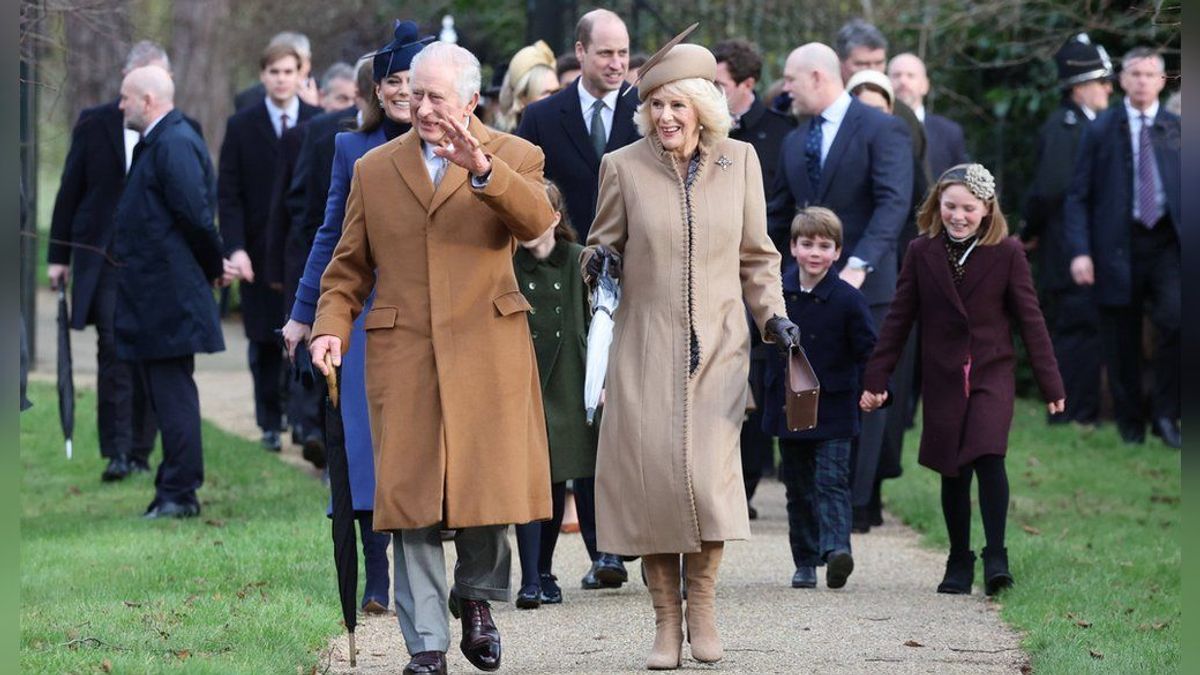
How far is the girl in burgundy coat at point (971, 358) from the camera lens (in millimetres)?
8477

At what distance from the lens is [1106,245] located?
14.0 meters

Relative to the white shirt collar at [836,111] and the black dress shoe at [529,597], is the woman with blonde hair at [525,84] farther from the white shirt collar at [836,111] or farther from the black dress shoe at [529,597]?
the black dress shoe at [529,597]

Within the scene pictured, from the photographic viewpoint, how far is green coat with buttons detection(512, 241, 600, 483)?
323 inches

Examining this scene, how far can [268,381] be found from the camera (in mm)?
13250

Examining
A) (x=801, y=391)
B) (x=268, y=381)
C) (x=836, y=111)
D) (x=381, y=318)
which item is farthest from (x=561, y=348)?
(x=268, y=381)

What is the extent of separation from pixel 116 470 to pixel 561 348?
4579mm

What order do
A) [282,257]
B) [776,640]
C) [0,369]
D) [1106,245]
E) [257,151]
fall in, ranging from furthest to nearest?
[1106,245] < [257,151] < [282,257] < [776,640] < [0,369]

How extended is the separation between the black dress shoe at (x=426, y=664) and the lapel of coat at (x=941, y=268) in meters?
2.94

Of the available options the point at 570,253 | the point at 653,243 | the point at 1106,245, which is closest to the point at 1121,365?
the point at 1106,245

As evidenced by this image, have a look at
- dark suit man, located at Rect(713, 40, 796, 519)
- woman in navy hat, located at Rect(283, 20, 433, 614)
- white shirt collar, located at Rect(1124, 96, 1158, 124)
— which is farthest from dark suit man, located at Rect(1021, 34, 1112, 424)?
woman in navy hat, located at Rect(283, 20, 433, 614)

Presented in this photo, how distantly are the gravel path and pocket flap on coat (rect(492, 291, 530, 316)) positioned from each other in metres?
1.22

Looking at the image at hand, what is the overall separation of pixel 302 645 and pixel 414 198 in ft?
5.29

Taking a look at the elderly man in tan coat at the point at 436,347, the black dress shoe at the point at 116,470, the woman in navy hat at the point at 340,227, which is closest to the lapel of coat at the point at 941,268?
the woman in navy hat at the point at 340,227

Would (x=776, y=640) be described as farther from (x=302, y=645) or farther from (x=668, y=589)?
(x=302, y=645)
